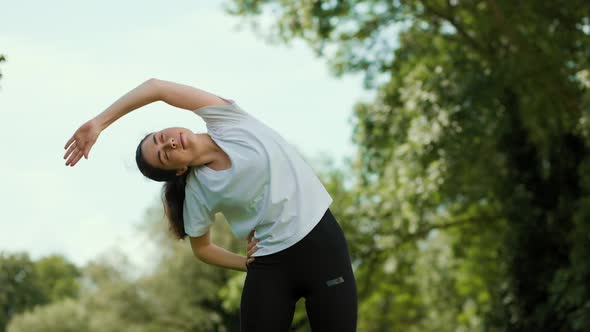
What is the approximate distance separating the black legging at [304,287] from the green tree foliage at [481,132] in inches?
298

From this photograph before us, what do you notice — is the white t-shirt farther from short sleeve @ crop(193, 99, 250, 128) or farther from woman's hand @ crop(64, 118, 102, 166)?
woman's hand @ crop(64, 118, 102, 166)

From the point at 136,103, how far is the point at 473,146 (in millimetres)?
10412

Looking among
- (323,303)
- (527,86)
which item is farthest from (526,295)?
(323,303)

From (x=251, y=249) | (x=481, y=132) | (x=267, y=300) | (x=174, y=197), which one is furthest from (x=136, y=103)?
(x=481, y=132)

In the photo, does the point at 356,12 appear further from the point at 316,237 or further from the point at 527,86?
the point at 316,237

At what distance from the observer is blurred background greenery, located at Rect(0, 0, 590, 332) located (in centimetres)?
1230

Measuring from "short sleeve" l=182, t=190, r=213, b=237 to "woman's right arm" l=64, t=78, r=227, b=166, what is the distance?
1.21ft

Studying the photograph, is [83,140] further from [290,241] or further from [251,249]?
[290,241]

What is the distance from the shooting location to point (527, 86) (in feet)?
41.0

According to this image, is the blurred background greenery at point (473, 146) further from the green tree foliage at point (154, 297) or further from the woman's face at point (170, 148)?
the green tree foliage at point (154, 297)

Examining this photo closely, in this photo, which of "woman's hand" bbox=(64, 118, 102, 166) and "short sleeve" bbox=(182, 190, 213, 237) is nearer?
"woman's hand" bbox=(64, 118, 102, 166)

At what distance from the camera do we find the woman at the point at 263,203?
10.9 ft

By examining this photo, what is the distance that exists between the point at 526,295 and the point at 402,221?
2771 mm

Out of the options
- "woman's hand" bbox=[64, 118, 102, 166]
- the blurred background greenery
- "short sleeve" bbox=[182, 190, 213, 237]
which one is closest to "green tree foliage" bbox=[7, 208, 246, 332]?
the blurred background greenery
